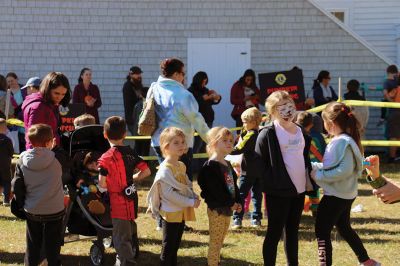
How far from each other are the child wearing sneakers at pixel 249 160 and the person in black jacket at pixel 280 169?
14cm

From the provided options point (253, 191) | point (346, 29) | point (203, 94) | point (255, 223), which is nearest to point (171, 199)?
point (255, 223)

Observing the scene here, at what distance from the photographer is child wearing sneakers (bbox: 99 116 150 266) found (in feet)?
21.0

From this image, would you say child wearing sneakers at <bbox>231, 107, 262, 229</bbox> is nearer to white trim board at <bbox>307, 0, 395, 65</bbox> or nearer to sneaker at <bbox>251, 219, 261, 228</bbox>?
sneaker at <bbox>251, 219, 261, 228</bbox>

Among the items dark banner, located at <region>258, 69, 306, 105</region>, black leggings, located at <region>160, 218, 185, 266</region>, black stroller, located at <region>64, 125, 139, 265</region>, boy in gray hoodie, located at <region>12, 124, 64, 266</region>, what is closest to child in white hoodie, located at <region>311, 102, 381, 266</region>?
black leggings, located at <region>160, 218, 185, 266</region>

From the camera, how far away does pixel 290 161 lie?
6.25 meters

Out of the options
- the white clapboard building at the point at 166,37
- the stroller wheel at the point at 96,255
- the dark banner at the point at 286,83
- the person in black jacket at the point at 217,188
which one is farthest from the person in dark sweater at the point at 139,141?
the person in black jacket at the point at 217,188

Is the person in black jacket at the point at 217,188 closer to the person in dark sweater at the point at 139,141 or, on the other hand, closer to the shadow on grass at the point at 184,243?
the shadow on grass at the point at 184,243

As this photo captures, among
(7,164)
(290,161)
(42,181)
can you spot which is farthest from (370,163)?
(7,164)

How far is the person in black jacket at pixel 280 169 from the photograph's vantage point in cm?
621

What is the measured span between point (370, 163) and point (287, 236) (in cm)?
146

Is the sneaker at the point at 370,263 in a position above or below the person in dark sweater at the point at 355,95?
below

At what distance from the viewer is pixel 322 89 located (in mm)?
15477

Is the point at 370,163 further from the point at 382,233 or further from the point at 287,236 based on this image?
the point at 382,233

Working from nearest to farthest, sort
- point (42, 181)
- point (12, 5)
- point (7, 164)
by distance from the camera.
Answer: point (42, 181), point (7, 164), point (12, 5)
